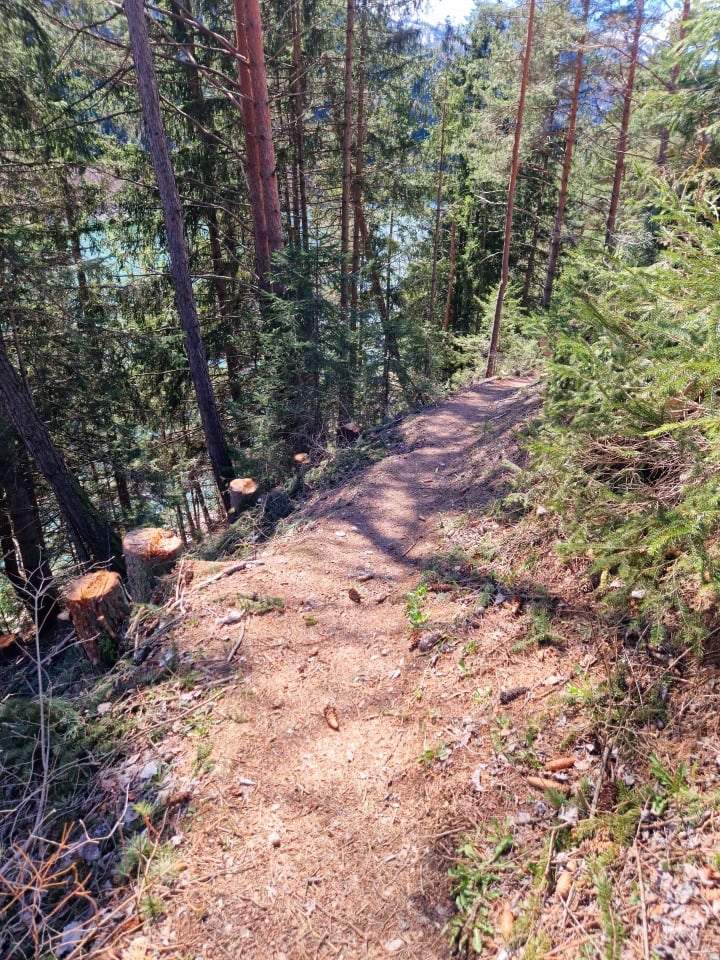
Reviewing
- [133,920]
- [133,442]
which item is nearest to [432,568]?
[133,920]

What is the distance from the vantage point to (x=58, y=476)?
7047mm

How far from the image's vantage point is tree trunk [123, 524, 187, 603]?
532cm

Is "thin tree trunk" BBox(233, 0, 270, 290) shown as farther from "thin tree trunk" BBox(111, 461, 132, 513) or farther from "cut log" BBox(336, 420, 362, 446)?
"thin tree trunk" BBox(111, 461, 132, 513)

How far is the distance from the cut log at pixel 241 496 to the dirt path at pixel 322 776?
2974mm

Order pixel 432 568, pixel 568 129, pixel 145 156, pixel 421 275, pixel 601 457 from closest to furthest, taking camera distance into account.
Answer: pixel 601 457 < pixel 432 568 < pixel 145 156 < pixel 568 129 < pixel 421 275

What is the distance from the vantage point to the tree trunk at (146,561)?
5316 mm

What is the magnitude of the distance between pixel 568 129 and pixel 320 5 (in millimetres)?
6717

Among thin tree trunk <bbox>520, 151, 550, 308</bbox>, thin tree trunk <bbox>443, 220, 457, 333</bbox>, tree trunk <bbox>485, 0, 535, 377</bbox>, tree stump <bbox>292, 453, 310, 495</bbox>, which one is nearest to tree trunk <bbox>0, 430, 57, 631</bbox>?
tree stump <bbox>292, 453, 310, 495</bbox>

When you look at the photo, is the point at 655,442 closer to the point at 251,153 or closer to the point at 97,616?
the point at 97,616

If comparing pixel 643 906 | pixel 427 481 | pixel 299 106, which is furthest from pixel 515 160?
pixel 643 906

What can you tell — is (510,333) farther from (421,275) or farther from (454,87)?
(454,87)

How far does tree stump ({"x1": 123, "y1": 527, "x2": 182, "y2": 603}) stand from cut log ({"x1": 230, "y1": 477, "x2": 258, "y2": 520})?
2.72 meters

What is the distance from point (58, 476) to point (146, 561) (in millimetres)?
2690

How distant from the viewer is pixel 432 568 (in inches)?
190
